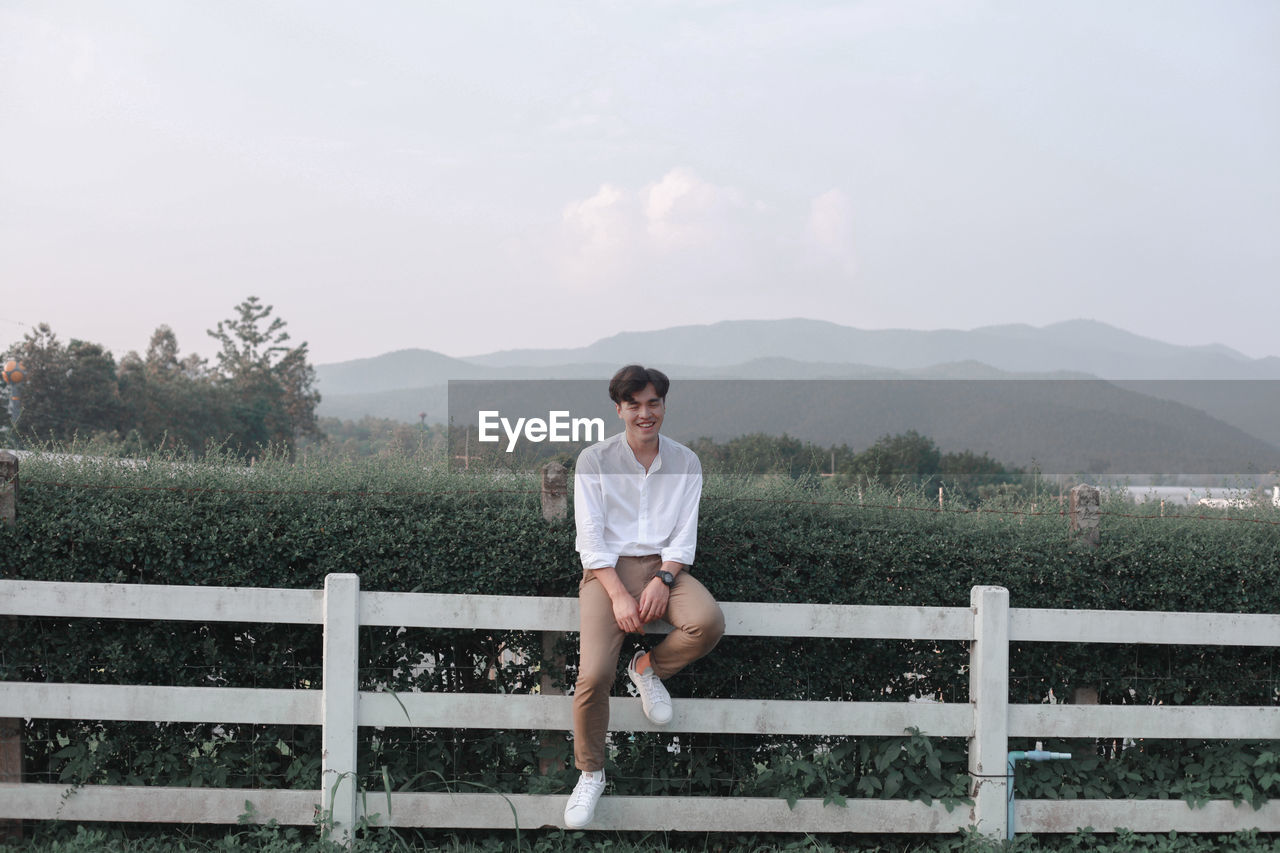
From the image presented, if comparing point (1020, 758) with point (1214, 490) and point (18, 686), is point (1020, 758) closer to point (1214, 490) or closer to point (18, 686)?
point (1214, 490)

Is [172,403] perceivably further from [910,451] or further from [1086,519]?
[1086,519]

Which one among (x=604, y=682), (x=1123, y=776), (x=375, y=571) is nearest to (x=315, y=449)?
(x=375, y=571)

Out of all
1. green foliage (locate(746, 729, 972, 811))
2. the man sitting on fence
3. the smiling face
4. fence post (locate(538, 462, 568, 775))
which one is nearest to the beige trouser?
the man sitting on fence

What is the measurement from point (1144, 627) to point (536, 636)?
8.73ft

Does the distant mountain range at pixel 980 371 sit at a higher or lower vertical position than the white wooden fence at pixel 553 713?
higher

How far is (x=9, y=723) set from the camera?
409cm

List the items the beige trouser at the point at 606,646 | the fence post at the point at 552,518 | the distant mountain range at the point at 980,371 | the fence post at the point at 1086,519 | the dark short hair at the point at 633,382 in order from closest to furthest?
the beige trouser at the point at 606,646
the dark short hair at the point at 633,382
the fence post at the point at 552,518
the fence post at the point at 1086,519
the distant mountain range at the point at 980,371

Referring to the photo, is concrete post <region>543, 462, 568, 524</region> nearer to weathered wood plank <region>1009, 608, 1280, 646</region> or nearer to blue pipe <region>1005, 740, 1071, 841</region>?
→ weathered wood plank <region>1009, 608, 1280, 646</region>

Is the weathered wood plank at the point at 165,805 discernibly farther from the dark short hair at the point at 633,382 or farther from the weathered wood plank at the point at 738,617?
the dark short hair at the point at 633,382

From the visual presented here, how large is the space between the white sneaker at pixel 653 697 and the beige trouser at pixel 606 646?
2.0 inches

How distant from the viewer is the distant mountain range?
79.9 feet

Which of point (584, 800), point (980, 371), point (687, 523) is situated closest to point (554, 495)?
point (687, 523)

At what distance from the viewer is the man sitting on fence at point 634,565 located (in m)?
3.76

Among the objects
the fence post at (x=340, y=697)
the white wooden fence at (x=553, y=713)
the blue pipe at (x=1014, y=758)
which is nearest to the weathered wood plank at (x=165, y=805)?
the white wooden fence at (x=553, y=713)
